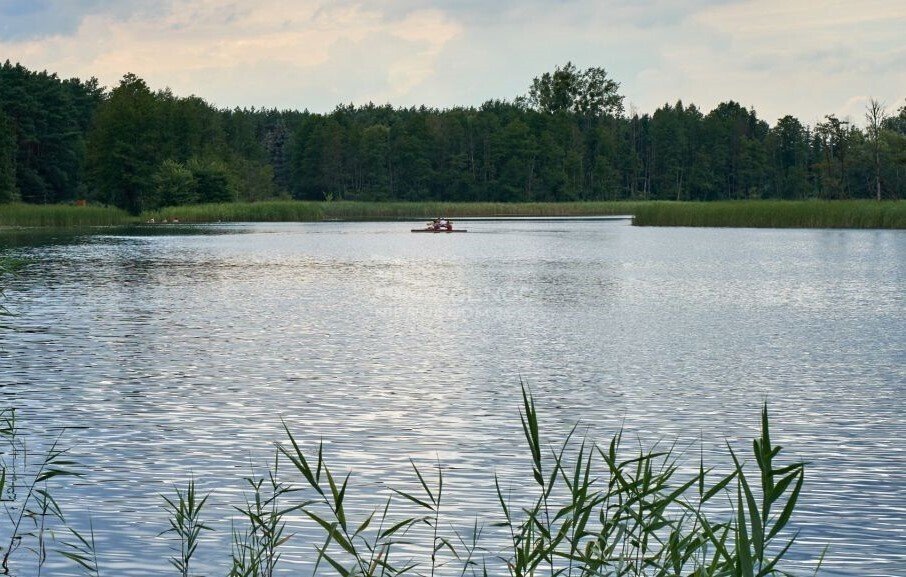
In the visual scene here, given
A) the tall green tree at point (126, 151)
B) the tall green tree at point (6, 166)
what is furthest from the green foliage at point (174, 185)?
the tall green tree at point (6, 166)

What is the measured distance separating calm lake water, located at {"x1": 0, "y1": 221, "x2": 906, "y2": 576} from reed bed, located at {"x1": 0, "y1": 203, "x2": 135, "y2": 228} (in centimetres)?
3769

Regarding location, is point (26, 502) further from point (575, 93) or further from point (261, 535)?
point (575, 93)

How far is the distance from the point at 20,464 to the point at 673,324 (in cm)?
1390

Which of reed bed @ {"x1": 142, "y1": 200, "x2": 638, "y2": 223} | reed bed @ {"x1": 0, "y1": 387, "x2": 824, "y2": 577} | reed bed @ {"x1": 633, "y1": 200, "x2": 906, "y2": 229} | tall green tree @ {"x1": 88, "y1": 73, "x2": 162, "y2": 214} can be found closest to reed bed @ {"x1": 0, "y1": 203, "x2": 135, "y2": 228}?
reed bed @ {"x1": 142, "y1": 200, "x2": 638, "y2": 223}

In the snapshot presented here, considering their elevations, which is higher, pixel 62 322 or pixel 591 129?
pixel 591 129

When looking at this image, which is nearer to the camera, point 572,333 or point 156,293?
point 572,333

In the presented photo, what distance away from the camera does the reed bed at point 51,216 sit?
224ft

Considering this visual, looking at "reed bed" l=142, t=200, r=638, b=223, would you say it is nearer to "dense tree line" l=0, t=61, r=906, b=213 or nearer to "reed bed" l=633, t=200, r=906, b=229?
"dense tree line" l=0, t=61, r=906, b=213

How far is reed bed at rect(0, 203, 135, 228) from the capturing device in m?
68.1

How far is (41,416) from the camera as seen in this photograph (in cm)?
1156

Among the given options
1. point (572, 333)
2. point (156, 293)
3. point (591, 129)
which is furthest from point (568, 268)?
point (591, 129)

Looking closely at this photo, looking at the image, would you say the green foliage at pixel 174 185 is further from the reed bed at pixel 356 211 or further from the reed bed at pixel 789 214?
the reed bed at pixel 789 214

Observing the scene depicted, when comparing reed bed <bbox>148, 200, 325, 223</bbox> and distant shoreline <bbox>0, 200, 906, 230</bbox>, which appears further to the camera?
reed bed <bbox>148, 200, 325, 223</bbox>

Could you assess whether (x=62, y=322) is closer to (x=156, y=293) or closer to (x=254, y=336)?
(x=254, y=336)
